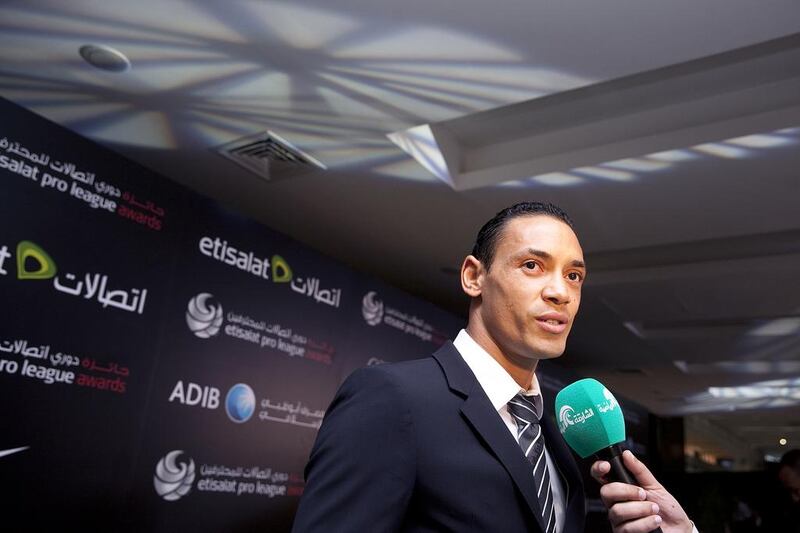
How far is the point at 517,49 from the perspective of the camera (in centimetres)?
297

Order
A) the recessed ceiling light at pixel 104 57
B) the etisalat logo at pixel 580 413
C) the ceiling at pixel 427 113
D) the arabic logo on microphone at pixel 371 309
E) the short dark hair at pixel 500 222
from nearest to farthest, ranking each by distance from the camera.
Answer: the etisalat logo at pixel 580 413, the short dark hair at pixel 500 222, the ceiling at pixel 427 113, the recessed ceiling light at pixel 104 57, the arabic logo on microphone at pixel 371 309

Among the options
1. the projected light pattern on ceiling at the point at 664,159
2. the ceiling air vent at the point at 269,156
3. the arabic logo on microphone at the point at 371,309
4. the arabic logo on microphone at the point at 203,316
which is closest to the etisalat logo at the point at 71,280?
the arabic logo on microphone at the point at 203,316

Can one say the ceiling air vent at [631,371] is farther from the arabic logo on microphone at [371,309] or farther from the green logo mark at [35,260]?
the green logo mark at [35,260]

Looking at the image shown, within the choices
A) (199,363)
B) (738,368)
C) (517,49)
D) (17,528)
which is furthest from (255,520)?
(738,368)

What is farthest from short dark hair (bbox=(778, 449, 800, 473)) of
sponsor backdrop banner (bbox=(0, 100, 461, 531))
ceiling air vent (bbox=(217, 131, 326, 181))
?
ceiling air vent (bbox=(217, 131, 326, 181))

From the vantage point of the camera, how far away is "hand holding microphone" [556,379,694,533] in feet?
2.88

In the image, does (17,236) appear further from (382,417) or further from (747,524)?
(747,524)

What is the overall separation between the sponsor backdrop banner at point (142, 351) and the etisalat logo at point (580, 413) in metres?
2.60

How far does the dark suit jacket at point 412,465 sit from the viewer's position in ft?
2.74

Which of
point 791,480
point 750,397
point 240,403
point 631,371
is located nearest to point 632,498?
point 240,403

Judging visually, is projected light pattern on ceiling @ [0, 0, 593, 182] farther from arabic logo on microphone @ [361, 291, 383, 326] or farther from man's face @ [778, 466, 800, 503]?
man's face @ [778, 466, 800, 503]

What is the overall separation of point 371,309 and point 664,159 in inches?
95.0

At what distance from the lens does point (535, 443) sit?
1050 mm

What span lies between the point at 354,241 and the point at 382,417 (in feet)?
15.4
